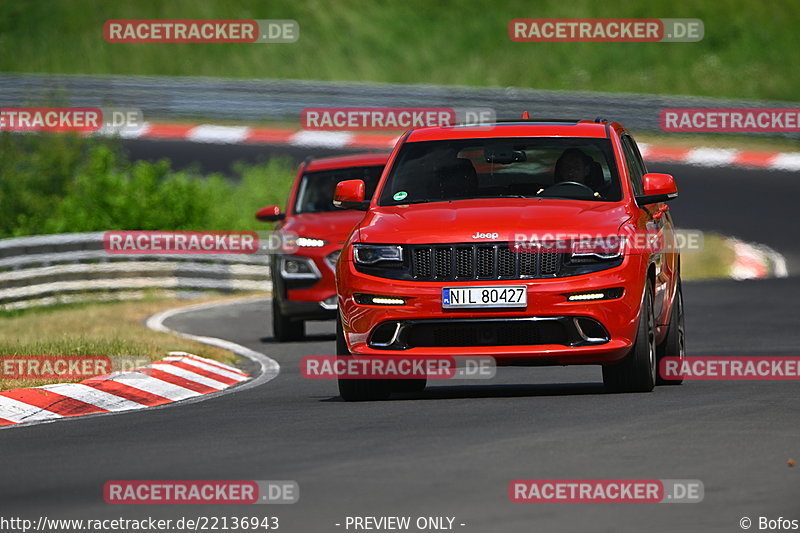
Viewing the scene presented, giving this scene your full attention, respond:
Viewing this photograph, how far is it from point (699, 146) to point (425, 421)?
26951mm

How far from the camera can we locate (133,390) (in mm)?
13031

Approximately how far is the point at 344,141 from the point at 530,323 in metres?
25.9

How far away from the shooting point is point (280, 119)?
38.9 m

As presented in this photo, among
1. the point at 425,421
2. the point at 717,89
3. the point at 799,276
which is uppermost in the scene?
the point at 717,89

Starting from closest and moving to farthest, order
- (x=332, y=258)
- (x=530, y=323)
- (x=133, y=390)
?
1. (x=530, y=323)
2. (x=133, y=390)
3. (x=332, y=258)

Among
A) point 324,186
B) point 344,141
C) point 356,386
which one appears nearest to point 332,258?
point 324,186

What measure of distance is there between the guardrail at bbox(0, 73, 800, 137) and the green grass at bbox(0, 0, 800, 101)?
18.2 feet

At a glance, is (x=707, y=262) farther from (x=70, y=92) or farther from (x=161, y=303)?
(x=70, y=92)

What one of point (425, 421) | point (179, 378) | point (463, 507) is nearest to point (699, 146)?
point (179, 378)

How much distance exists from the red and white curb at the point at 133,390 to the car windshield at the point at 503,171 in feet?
6.65

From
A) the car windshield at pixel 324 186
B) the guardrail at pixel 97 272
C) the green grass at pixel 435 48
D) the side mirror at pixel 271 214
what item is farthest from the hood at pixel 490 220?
the green grass at pixel 435 48

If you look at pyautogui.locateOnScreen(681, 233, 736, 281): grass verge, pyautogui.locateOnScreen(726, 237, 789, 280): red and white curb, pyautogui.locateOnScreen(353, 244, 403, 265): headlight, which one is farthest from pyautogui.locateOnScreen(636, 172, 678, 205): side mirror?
pyautogui.locateOnScreen(681, 233, 736, 281): grass verge

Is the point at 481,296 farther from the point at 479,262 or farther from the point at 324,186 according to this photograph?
the point at 324,186

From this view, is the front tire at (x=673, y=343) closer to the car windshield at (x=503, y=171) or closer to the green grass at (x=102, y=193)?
the car windshield at (x=503, y=171)
